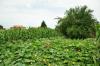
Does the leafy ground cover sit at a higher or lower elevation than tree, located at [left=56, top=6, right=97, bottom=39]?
lower

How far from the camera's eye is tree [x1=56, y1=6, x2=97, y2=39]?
17.1 metres

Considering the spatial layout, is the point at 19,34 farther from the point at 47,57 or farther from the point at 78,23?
the point at 47,57

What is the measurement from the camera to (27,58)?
7.56m

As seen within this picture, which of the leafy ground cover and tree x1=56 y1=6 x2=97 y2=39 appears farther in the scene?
tree x1=56 y1=6 x2=97 y2=39

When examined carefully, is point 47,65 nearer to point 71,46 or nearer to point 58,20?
point 71,46

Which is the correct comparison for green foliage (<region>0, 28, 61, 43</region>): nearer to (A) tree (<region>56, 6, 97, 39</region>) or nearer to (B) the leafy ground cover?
(A) tree (<region>56, 6, 97, 39</region>)

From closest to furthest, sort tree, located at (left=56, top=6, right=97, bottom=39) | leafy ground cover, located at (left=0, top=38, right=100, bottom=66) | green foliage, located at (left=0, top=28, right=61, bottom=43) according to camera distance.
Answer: leafy ground cover, located at (left=0, top=38, right=100, bottom=66), green foliage, located at (left=0, top=28, right=61, bottom=43), tree, located at (left=56, top=6, right=97, bottom=39)

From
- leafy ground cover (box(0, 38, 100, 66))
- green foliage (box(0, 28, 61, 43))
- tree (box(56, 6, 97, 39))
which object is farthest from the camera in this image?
tree (box(56, 6, 97, 39))

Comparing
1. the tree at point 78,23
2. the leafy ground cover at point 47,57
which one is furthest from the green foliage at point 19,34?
the leafy ground cover at point 47,57

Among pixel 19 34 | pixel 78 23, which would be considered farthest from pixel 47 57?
pixel 78 23

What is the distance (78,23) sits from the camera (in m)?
17.2

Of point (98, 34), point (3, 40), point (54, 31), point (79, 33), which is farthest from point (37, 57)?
point (54, 31)

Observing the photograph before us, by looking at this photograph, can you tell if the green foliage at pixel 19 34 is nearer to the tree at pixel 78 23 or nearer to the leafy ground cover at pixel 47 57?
the tree at pixel 78 23

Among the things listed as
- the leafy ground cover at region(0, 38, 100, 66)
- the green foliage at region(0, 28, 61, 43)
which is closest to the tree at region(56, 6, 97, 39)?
the green foliage at region(0, 28, 61, 43)
